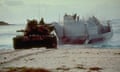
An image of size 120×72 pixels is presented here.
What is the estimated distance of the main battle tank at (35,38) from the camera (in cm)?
532

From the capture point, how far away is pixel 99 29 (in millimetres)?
6750

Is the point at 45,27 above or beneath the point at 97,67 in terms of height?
above

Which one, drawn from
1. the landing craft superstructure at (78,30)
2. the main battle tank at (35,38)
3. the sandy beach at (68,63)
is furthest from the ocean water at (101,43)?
the sandy beach at (68,63)

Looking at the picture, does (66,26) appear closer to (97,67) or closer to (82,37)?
(82,37)

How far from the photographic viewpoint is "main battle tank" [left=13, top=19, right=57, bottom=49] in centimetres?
532

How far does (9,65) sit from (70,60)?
0.61 m

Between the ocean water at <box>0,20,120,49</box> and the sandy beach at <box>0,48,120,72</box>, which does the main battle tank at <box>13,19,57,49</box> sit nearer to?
the ocean water at <box>0,20,120,49</box>

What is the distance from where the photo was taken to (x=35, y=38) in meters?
5.43

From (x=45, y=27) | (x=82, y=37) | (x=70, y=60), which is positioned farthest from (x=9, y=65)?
(x=82, y=37)

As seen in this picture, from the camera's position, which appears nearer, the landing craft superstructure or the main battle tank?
the main battle tank

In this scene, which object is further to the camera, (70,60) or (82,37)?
(82,37)

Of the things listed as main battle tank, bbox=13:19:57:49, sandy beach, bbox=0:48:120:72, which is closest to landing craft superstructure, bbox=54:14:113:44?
main battle tank, bbox=13:19:57:49

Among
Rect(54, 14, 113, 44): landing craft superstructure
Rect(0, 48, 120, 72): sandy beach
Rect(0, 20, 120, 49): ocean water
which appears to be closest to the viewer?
Rect(0, 48, 120, 72): sandy beach

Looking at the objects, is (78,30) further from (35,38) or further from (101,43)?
(35,38)
